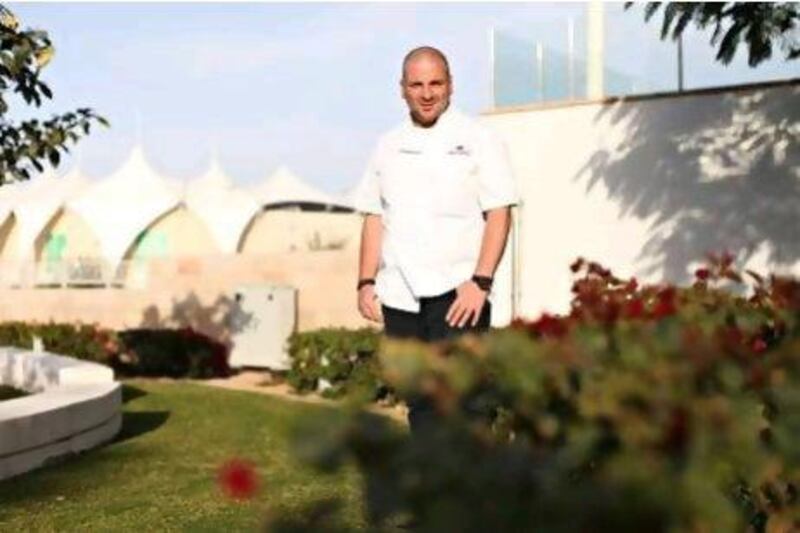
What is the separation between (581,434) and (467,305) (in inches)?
110

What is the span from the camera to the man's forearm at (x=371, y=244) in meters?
4.90

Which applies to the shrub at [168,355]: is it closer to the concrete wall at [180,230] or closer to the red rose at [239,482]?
the red rose at [239,482]

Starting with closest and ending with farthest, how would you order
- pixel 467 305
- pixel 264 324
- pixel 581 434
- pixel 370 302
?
pixel 581 434 < pixel 467 305 < pixel 370 302 < pixel 264 324

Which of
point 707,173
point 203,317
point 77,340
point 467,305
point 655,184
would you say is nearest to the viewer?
point 467,305

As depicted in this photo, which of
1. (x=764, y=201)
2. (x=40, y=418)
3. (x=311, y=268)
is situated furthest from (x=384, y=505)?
(x=311, y=268)

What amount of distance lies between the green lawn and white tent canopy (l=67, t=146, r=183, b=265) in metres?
42.2

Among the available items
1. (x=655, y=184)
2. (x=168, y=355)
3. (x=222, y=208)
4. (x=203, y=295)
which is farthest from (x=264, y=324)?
(x=222, y=208)

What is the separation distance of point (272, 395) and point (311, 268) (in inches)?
210

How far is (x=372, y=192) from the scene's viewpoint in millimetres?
4984

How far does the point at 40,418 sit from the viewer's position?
795 cm

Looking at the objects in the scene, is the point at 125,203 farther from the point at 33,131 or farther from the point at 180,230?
the point at 33,131

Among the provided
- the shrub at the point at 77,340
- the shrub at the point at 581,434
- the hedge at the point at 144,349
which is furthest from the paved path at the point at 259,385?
the shrub at the point at 581,434

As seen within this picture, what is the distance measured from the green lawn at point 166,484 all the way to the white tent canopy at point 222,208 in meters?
40.4

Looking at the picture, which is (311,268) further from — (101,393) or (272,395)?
(101,393)
